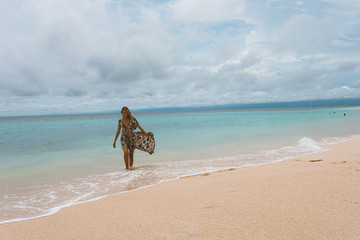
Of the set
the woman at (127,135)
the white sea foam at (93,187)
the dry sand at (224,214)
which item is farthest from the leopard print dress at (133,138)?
the dry sand at (224,214)

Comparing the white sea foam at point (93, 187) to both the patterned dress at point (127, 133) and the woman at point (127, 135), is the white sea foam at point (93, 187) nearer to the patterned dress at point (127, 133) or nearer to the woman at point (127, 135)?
the woman at point (127, 135)

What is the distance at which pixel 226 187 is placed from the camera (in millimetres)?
4680

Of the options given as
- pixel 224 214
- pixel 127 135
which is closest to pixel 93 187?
pixel 127 135

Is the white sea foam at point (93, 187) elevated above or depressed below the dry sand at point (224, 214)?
below

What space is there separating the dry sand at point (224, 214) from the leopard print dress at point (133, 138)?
4.05 m

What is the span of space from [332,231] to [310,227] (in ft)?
0.68

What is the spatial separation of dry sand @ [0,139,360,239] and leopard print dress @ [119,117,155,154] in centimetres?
405

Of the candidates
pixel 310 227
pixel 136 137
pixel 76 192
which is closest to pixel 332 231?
pixel 310 227

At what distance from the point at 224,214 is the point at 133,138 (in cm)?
609

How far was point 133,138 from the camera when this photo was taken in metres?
8.95

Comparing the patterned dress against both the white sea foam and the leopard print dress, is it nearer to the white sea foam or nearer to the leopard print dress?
the leopard print dress

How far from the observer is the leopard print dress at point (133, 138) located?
8719 mm

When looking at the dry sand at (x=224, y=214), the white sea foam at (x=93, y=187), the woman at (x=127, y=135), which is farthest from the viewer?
the woman at (x=127, y=135)

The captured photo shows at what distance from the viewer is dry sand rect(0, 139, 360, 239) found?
9.20 feet
